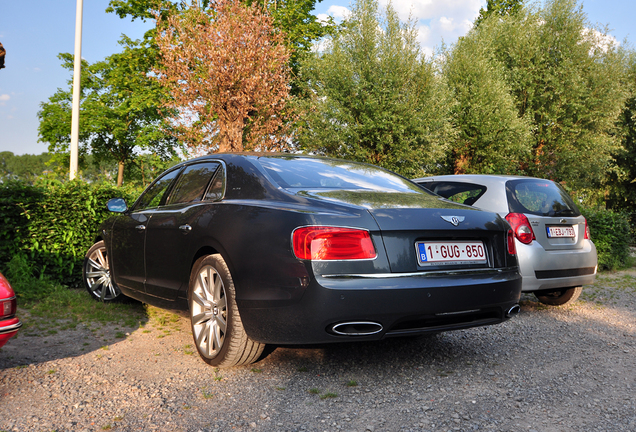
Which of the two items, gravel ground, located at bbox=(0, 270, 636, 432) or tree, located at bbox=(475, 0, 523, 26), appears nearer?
gravel ground, located at bbox=(0, 270, 636, 432)

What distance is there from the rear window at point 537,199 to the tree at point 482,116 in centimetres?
1402

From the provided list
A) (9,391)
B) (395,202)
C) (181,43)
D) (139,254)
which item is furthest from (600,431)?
(181,43)

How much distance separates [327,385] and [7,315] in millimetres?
2036

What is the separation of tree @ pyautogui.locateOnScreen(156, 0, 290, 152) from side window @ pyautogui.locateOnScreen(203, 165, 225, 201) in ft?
32.5

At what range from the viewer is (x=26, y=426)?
2.70 metres

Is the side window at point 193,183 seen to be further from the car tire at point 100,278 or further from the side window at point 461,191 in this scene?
the side window at point 461,191

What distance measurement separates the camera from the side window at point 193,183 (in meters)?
4.34

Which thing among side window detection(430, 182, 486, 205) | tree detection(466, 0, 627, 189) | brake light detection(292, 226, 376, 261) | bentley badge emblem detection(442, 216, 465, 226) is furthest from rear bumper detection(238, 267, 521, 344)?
tree detection(466, 0, 627, 189)

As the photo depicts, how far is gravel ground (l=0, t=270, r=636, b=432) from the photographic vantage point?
2871 mm

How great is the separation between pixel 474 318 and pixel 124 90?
29.2m

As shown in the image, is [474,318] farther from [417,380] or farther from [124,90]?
[124,90]

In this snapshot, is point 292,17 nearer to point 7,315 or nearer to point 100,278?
point 100,278

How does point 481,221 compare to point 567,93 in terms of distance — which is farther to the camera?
point 567,93

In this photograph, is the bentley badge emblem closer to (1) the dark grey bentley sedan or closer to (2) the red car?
(1) the dark grey bentley sedan
